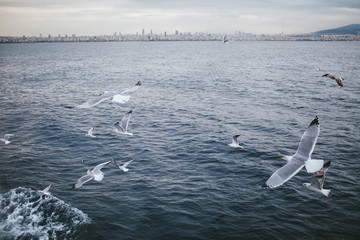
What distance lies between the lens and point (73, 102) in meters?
29.3

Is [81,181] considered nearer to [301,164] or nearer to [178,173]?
[178,173]

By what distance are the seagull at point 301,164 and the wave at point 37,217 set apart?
6886 mm

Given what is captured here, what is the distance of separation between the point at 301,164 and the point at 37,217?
9.74 m

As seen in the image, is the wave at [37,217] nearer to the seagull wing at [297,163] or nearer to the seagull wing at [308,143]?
the seagull wing at [297,163]

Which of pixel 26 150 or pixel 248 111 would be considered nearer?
pixel 26 150

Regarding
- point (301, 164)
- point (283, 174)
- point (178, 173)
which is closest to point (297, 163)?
point (301, 164)

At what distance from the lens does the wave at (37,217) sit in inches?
368

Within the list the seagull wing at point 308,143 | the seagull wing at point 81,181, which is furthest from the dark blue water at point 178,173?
the seagull wing at point 308,143

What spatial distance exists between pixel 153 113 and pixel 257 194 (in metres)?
14.8

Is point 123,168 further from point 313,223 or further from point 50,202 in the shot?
point 313,223

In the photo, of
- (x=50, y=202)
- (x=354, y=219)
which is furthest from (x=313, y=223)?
(x=50, y=202)

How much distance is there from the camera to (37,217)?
10188 millimetres

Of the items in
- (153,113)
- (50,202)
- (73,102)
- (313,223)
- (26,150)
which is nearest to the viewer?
(313,223)

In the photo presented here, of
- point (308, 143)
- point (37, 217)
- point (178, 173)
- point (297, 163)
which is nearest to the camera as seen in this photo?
point (297, 163)
